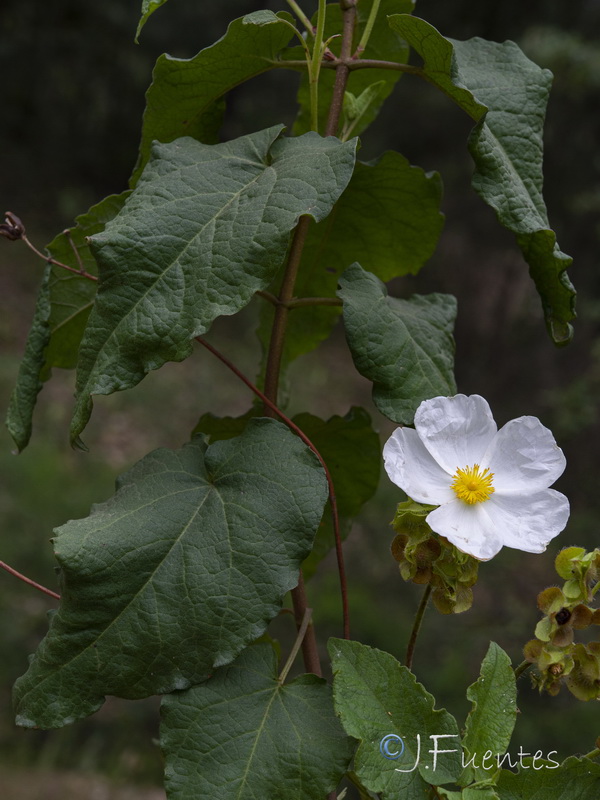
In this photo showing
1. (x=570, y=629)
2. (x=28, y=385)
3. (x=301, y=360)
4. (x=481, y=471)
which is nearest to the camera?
(x=570, y=629)

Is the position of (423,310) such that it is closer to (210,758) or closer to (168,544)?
(168,544)

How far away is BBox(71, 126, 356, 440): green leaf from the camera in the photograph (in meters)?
0.70

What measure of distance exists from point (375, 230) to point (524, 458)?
1.38ft

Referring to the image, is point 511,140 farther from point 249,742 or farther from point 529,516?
point 249,742

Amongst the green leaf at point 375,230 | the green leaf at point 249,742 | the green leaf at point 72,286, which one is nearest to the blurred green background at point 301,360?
the green leaf at point 375,230

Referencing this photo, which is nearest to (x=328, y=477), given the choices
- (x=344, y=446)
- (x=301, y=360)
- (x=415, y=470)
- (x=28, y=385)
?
(x=415, y=470)

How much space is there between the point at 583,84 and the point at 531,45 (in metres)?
0.37

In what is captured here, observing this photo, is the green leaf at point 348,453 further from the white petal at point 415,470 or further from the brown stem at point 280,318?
the white petal at point 415,470

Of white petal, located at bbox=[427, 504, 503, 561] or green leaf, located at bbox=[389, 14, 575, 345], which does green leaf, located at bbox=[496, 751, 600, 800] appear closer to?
white petal, located at bbox=[427, 504, 503, 561]

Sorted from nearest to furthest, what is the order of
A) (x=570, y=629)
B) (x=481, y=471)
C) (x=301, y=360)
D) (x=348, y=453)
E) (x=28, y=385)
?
(x=570, y=629) < (x=481, y=471) < (x=28, y=385) < (x=348, y=453) < (x=301, y=360)

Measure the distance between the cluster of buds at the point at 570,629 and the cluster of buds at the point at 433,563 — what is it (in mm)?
60

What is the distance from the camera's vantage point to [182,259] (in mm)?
731

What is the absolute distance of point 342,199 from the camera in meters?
1.06

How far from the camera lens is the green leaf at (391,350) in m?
0.77
